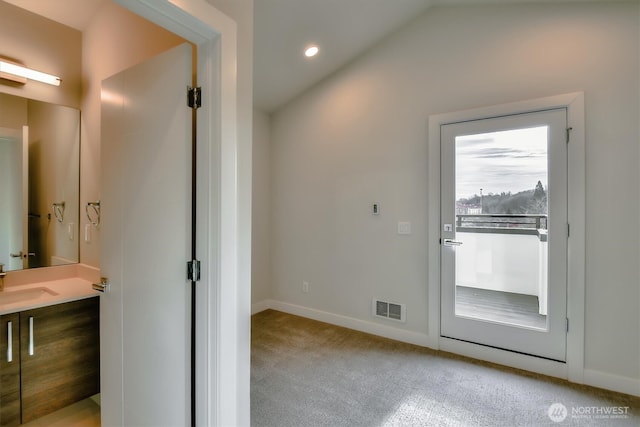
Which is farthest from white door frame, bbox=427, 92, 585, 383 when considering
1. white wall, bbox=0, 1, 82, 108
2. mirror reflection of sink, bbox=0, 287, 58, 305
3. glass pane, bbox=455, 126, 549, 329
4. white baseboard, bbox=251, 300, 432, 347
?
mirror reflection of sink, bbox=0, 287, 58, 305

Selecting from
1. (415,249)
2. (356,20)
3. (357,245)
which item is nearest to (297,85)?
(356,20)

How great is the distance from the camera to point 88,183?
226cm

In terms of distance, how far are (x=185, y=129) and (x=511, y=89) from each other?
2.52 metres

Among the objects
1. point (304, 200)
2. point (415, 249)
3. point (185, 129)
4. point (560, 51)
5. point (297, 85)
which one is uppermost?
point (297, 85)

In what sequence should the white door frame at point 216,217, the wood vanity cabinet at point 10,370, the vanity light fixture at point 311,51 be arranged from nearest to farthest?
the white door frame at point 216,217 < the wood vanity cabinet at point 10,370 < the vanity light fixture at point 311,51

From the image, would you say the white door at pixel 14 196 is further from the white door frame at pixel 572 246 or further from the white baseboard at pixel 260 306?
the white door frame at pixel 572 246

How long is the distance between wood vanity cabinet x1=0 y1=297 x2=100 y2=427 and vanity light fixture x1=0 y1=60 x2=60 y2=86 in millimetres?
1523

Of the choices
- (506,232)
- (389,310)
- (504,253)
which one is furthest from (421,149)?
(389,310)

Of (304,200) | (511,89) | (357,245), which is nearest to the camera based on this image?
(511,89)

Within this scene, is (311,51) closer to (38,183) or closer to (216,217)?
(216,217)

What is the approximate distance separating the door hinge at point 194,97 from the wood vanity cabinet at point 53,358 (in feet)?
5.05

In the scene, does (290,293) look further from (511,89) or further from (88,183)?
(511,89)

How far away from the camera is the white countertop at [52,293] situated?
1708 mm

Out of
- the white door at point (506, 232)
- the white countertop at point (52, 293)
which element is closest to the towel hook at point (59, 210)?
the white countertop at point (52, 293)
